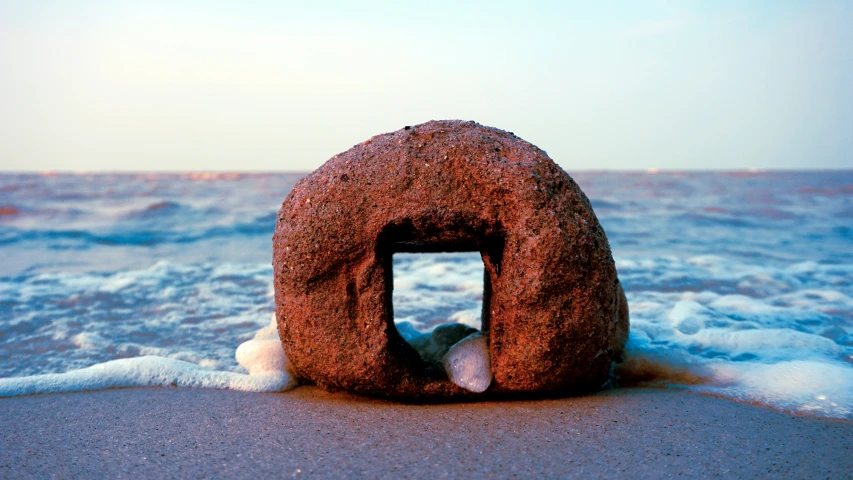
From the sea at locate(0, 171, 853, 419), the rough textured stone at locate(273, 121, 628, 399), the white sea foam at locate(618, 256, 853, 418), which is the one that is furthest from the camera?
the sea at locate(0, 171, 853, 419)

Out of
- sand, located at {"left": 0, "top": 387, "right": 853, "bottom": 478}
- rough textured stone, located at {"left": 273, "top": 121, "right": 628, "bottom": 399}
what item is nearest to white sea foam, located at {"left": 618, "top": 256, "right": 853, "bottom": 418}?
sand, located at {"left": 0, "top": 387, "right": 853, "bottom": 478}

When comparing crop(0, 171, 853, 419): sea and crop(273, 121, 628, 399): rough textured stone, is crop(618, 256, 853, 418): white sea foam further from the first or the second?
crop(273, 121, 628, 399): rough textured stone

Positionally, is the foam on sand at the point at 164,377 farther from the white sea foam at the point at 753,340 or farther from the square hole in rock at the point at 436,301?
the white sea foam at the point at 753,340

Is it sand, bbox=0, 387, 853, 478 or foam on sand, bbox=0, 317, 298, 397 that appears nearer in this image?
sand, bbox=0, 387, 853, 478

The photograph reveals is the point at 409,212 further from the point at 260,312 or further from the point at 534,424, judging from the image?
the point at 260,312

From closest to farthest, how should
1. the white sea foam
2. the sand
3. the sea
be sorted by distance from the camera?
the sand < the white sea foam < the sea

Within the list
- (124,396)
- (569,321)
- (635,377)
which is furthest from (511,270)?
(124,396)

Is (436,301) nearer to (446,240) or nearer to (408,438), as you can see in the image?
(446,240)
